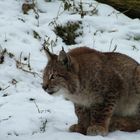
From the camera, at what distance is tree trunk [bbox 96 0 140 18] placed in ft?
29.7

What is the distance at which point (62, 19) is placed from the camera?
28.2 feet

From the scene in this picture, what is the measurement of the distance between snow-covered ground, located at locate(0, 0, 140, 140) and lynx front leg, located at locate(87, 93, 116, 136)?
0.11 metres

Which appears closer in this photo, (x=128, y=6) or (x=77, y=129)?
(x=77, y=129)

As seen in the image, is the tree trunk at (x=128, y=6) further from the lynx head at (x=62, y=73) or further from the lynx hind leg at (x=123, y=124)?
the lynx head at (x=62, y=73)

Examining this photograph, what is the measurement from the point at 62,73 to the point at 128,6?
3828mm

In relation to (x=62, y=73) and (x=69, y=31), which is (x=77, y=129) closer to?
(x=62, y=73)

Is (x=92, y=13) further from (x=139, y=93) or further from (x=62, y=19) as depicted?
(x=139, y=93)

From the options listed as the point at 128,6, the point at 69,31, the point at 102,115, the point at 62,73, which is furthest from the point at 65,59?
the point at 128,6

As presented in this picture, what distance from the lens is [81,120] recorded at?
5.90m

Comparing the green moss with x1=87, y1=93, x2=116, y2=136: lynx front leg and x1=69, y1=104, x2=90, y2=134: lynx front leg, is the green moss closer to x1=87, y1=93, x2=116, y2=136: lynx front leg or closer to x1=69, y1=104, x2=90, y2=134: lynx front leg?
x1=69, y1=104, x2=90, y2=134: lynx front leg

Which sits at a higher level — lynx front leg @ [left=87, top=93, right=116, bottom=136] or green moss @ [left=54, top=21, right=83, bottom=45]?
lynx front leg @ [left=87, top=93, right=116, bottom=136]

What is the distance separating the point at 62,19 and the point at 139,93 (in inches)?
119

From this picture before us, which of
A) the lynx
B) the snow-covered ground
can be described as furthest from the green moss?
the lynx

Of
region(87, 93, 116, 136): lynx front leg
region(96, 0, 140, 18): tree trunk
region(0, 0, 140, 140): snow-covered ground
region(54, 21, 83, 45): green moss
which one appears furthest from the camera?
region(96, 0, 140, 18): tree trunk
